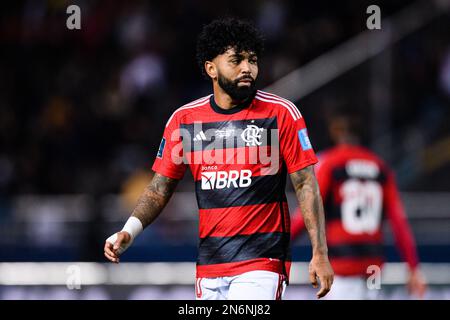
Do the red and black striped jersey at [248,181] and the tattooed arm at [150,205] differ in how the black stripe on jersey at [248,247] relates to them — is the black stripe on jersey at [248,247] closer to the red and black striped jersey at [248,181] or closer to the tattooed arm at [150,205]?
the red and black striped jersey at [248,181]

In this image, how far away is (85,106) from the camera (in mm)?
16172

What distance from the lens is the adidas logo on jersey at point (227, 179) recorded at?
657cm

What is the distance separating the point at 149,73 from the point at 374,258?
316 inches

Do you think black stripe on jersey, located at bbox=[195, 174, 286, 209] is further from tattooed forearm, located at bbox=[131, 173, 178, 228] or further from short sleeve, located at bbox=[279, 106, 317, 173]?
tattooed forearm, located at bbox=[131, 173, 178, 228]

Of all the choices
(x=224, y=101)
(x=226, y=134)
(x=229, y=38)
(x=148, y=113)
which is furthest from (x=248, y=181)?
(x=148, y=113)

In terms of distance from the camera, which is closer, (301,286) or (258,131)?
(258,131)

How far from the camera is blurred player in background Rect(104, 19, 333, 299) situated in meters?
6.50

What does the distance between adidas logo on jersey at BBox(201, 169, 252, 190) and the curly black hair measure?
28.4 inches

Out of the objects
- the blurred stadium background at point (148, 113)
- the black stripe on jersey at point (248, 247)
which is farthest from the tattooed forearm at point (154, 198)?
the blurred stadium background at point (148, 113)

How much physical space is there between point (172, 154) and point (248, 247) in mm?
808

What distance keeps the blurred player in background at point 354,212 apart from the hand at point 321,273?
3.05 metres

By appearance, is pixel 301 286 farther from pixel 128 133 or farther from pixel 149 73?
pixel 149 73
